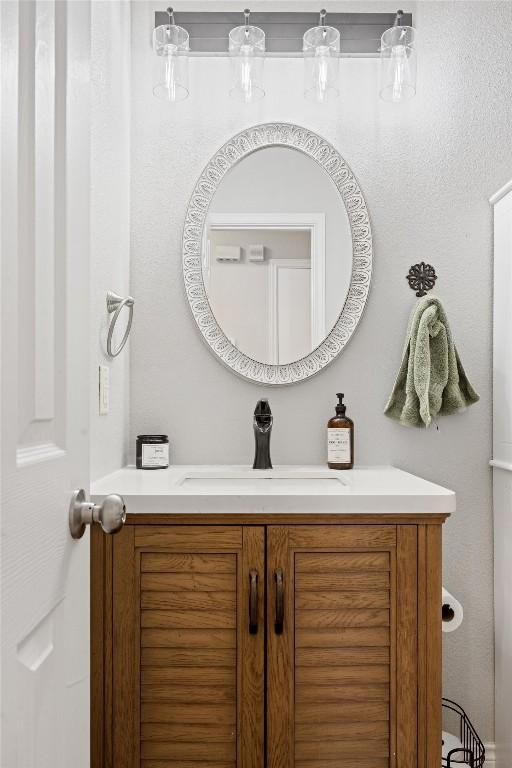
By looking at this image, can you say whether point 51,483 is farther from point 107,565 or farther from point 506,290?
point 506,290

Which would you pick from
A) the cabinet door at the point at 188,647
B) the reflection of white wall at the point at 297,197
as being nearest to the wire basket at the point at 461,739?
the cabinet door at the point at 188,647

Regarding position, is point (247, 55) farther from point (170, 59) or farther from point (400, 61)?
point (400, 61)

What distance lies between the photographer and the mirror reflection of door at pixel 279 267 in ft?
6.56

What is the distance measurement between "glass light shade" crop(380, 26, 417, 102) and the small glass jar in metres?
1.31

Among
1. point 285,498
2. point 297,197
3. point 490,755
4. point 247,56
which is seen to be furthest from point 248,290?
point 490,755

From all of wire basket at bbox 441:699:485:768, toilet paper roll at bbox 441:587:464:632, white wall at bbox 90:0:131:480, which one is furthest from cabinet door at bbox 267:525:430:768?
white wall at bbox 90:0:131:480

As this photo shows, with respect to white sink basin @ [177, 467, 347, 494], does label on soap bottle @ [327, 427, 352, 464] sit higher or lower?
higher

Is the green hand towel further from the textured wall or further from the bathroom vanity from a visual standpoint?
the bathroom vanity

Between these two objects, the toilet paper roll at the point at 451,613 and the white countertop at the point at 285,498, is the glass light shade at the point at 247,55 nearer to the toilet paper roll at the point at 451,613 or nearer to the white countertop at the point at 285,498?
the white countertop at the point at 285,498

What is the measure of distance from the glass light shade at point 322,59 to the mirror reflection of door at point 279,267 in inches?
10.7

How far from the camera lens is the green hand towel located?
74.8 inches

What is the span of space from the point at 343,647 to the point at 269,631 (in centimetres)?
17

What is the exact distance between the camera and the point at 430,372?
1.92 meters

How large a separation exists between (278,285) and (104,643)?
3.80ft
